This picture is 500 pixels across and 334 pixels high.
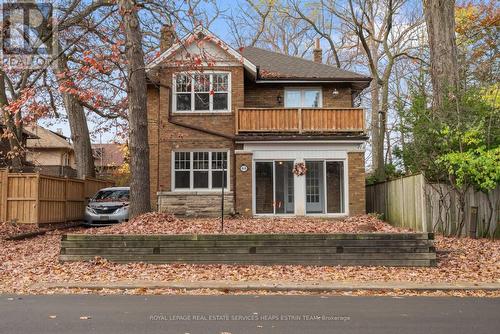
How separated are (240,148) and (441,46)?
8110mm

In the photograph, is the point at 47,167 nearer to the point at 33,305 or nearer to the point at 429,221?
the point at 429,221

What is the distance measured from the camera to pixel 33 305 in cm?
767

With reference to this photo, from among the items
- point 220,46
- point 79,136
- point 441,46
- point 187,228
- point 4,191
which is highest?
point 220,46

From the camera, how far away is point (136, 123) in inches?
580

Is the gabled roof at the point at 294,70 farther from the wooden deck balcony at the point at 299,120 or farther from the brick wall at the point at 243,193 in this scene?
the brick wall at the point at 243,193

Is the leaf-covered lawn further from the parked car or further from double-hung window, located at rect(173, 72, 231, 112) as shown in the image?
double-hung window, located at rect(173, 72, 231, 112)

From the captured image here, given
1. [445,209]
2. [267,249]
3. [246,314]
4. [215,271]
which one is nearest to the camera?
[246,314]

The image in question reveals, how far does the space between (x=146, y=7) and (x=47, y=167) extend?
27212 millimetres

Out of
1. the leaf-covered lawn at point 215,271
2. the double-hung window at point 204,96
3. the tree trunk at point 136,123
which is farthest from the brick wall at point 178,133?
the leaf-covered lawn at point 215,271

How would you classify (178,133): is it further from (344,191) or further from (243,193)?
(344,191)

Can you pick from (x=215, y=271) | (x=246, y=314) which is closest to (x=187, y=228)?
(x=215, y=271)

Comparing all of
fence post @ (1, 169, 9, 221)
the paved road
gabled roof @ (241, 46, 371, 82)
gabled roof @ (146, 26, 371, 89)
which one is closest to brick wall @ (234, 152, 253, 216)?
gabled roof @ (146, 26, 371, 89)

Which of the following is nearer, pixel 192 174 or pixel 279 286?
pixel 279 286

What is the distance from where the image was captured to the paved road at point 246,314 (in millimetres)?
A: 6223
